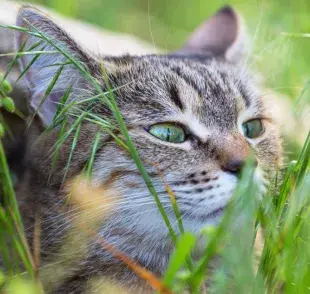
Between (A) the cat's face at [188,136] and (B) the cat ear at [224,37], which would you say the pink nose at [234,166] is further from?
(B) the cat ear at [224,37]

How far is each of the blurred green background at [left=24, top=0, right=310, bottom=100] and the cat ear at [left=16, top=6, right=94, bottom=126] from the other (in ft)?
3.48

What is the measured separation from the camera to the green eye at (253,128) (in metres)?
2.76

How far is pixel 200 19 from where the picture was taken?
527cm

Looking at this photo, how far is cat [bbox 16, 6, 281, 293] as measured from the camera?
2.35 metres

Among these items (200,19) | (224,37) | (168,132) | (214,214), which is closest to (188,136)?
(168,132)

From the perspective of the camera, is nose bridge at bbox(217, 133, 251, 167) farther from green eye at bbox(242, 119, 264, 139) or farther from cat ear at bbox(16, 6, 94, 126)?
cat ear at bbox(16, 6, 94, 126)

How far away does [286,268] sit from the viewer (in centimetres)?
186

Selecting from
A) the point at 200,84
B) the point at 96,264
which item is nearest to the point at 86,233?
the point at 96,264

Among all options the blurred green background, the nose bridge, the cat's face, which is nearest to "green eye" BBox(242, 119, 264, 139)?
the cat's face

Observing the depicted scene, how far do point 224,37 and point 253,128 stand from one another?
0.87 meters

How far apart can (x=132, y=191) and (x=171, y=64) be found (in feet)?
2.25

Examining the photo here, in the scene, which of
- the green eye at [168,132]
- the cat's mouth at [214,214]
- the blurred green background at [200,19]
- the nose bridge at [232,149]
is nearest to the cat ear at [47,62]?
the green eye at [168,132]

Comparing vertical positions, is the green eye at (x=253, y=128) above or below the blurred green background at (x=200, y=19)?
below

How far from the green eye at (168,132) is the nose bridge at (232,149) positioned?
0.55ft
